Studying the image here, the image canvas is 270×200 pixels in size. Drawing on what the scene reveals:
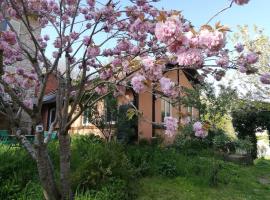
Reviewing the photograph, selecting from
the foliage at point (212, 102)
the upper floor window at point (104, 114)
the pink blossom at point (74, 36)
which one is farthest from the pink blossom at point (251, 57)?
the upper floor window at point (104, 114)

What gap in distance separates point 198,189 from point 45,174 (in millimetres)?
5612

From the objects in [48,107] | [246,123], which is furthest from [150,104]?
[48,107]

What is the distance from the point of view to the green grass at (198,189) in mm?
7914

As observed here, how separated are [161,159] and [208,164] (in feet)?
5.37

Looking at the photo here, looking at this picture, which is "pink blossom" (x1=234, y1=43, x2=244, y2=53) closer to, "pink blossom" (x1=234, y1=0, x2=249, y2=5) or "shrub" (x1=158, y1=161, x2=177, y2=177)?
"pink blossom" (x1=234, y1=0, x2=249, y2=5)

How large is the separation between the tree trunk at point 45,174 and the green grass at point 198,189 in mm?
3554

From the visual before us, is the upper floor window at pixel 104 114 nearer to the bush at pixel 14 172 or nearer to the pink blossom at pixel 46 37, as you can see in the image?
the bush at pixel 14 172

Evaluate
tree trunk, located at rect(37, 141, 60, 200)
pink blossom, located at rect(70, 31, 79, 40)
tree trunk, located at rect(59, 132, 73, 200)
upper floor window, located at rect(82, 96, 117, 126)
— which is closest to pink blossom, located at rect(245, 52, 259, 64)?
tree trunk, located at rect(59, 132, 73, 200)

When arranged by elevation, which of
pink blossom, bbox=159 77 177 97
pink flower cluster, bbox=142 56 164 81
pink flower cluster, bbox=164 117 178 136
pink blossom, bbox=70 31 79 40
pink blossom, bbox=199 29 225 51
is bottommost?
pink flower cluster, bbox=164 117 178 136

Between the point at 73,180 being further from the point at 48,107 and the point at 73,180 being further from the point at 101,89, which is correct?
the point at 48,107

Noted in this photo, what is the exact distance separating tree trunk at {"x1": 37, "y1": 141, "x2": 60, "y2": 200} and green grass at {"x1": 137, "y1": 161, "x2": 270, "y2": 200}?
3554 mm

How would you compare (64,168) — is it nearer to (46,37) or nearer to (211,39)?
(211,39)

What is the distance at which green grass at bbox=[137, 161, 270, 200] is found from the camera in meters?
7.91

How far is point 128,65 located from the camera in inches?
148
